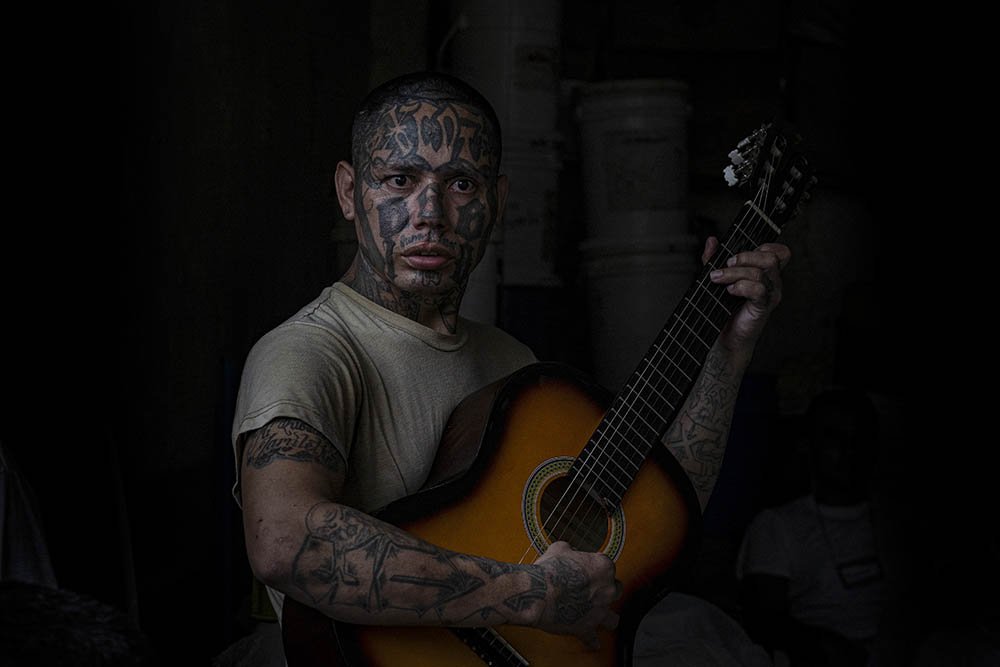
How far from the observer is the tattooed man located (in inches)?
60.2

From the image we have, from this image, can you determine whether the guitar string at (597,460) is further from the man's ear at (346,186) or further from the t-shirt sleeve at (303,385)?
the man's ear at (346,186)

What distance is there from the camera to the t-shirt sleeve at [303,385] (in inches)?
64.0

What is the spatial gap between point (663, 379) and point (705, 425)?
0.17m

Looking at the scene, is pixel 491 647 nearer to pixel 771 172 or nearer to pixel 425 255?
pixel 425 255

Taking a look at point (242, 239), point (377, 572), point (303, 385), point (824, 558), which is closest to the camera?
point (377, 572)

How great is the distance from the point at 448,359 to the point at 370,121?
0.43 meters

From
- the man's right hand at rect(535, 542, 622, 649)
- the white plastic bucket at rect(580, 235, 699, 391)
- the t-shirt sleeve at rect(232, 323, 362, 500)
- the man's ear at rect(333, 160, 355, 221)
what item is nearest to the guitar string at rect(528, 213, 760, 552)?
the man's right hand at rect(535, 542, 622, 649)

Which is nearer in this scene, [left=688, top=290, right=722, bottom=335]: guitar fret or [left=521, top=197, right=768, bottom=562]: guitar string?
[left=521, top=197, right=768, bottom=562]: guitar string

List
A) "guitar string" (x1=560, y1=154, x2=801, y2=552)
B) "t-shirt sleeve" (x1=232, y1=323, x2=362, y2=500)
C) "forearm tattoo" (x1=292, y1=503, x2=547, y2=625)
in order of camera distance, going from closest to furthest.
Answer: "forearm tattoo" (x1=292, y1=503, x2=547, y2=625)
"t-shirt sleeve" (x1=232, y1=323, x2=362, y2=500)
"guitar string" (x1=560, y1=154, x2=801, y2=552)

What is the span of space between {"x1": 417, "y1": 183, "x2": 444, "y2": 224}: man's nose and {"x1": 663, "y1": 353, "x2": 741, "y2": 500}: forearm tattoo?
632 millimetres

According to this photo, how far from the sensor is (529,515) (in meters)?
1.79

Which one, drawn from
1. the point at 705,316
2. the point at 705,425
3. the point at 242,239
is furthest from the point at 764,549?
the point at 242,239

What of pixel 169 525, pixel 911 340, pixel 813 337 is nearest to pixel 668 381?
pixel 169 525

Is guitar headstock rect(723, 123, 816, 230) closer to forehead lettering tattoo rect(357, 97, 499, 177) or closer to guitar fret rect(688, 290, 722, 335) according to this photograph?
guitar fret rect(688, 290, 722, 335)
